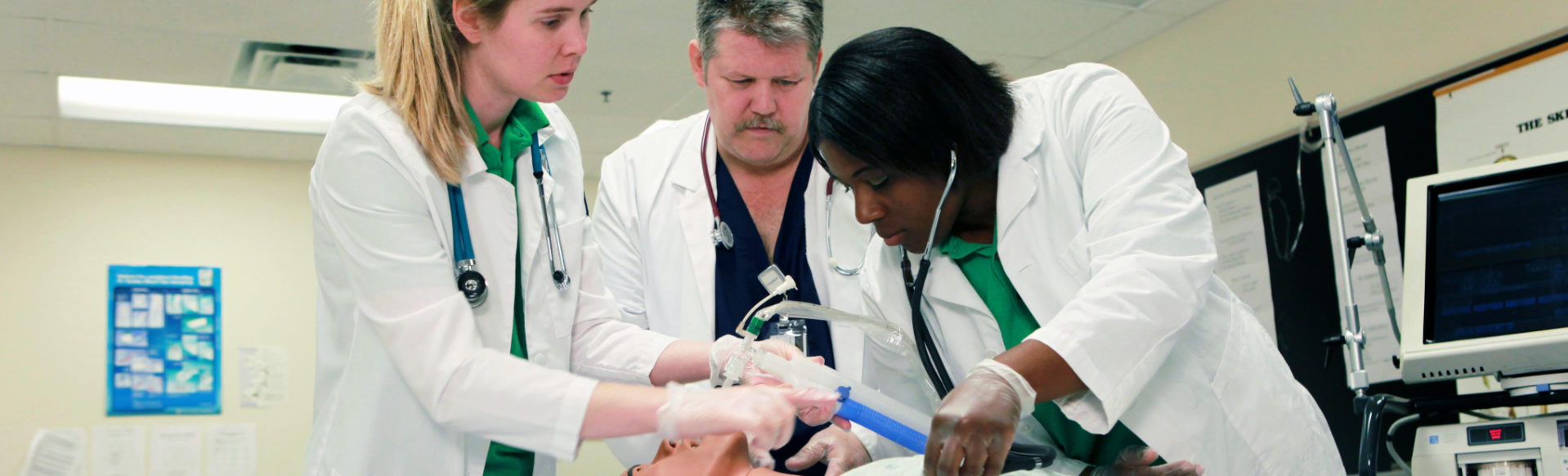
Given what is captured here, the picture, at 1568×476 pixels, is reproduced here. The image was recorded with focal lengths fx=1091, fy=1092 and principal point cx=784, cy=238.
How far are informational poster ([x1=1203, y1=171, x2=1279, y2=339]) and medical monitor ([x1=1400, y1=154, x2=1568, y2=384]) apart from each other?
1.90 metres

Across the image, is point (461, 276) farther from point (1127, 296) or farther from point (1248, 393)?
point (1248, 393)

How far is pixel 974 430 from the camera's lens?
0.99 m

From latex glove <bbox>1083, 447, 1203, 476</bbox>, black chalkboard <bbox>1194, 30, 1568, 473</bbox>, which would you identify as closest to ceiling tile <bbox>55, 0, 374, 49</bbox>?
latex glove <bbox>1083, 447, 1203, 476</bbox>

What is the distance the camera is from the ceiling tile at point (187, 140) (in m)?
4.86

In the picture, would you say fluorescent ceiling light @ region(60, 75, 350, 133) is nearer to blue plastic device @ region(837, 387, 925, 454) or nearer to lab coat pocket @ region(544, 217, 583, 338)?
lab coat pocket @ region(544, 217, 583, 338)

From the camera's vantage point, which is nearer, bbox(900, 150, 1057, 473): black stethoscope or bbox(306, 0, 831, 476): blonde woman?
bbox(306, 0, 831, 476): blonde woman

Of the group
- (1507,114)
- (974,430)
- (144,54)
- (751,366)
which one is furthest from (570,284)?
(144,54)

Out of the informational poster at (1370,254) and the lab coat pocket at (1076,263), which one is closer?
the lab coat pocket at (1076,263)

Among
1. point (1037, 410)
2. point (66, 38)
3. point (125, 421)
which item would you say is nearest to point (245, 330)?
point (125, 421)

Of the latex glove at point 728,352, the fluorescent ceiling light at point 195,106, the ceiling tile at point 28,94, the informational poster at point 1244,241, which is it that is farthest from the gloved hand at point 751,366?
the ceiling tile at point 28,94

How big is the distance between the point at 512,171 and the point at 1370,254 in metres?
2.92

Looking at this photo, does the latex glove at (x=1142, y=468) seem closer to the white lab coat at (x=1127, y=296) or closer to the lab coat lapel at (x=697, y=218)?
the white lab coat at (x=1127, y=296)

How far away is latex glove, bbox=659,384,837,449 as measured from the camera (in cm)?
106

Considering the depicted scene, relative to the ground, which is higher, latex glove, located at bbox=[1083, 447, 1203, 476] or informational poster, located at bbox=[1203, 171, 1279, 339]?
informational poster, located at bbox=[1203, 171, 1279, 339]
